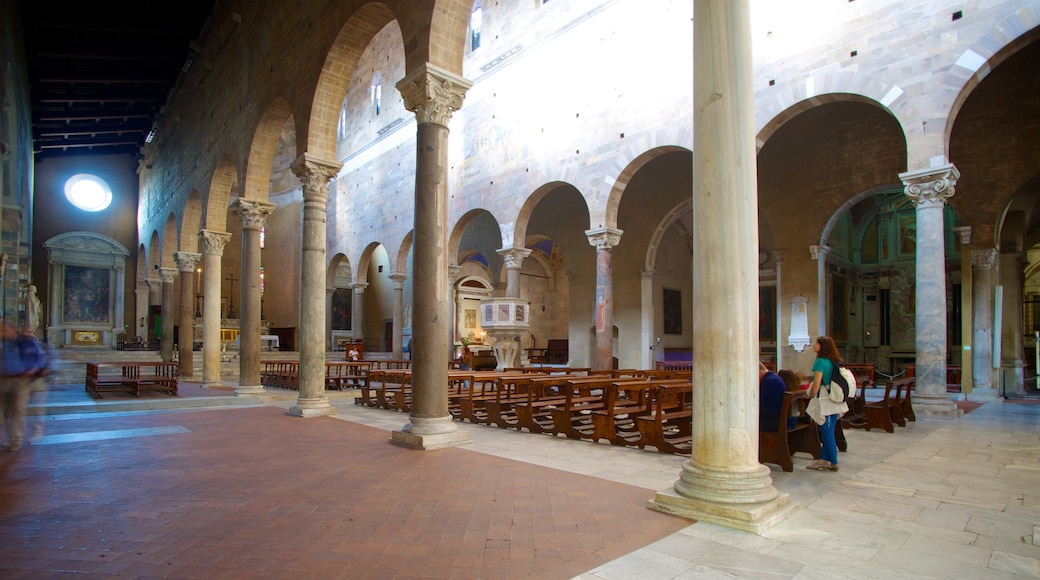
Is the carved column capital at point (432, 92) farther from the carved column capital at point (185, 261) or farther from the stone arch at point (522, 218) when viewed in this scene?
the carved column capital at point (185, 261)

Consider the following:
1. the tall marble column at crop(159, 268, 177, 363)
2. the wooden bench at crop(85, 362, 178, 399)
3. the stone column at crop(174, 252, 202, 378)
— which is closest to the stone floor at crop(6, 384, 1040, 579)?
the wooden bench at crop(85, 362, 178, 399)

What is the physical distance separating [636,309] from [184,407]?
43.6ft

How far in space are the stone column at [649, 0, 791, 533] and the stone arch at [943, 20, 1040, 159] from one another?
328 inches

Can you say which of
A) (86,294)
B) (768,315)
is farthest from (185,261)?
(768,315)

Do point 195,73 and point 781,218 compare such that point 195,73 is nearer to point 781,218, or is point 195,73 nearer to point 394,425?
point 394,425

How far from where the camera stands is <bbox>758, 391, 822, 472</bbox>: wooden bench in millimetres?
5441

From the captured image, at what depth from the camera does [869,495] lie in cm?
479

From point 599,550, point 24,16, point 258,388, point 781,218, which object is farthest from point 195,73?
point 599,550

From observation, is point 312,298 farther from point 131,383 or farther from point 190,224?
point 190,224

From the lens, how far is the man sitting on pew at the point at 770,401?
17.9 feet

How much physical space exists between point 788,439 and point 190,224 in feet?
58.0

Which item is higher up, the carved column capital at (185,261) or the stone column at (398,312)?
the carved column capital at (185,261)

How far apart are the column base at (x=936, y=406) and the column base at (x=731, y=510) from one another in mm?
7568

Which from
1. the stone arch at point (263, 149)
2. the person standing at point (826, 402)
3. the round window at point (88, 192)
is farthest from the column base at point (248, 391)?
the round window at point (88, 192)
